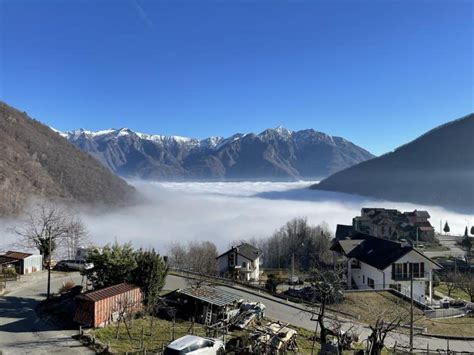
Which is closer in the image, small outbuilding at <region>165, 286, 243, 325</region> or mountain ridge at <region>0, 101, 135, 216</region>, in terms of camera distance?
small outbuilding at <region>165, 286, 243, 325</region>

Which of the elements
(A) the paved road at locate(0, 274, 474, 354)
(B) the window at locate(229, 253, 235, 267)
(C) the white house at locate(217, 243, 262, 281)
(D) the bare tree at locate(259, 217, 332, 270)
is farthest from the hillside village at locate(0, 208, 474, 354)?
(D) the bare tree at locate(259, 217, 332, 270)

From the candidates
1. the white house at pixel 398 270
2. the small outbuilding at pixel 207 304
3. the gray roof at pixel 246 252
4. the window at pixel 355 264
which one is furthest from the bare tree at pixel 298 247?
the small outbuilding at pixel 207 304

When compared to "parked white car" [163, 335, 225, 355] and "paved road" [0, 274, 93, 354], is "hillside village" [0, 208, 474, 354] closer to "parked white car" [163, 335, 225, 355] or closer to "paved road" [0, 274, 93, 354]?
"parked white car" [163, 335, 225, 355]

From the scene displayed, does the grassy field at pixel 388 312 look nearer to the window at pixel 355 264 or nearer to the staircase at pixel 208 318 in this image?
the window at pixel 355 264

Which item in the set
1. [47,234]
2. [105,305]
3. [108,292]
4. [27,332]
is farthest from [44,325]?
[47,234]

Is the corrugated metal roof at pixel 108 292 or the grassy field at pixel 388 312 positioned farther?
the grassy field at pixel 388 312

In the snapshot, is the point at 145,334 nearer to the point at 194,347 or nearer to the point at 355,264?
the point at 194,347

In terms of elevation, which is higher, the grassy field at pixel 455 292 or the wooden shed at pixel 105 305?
the wooden shed at pixel 105 305
